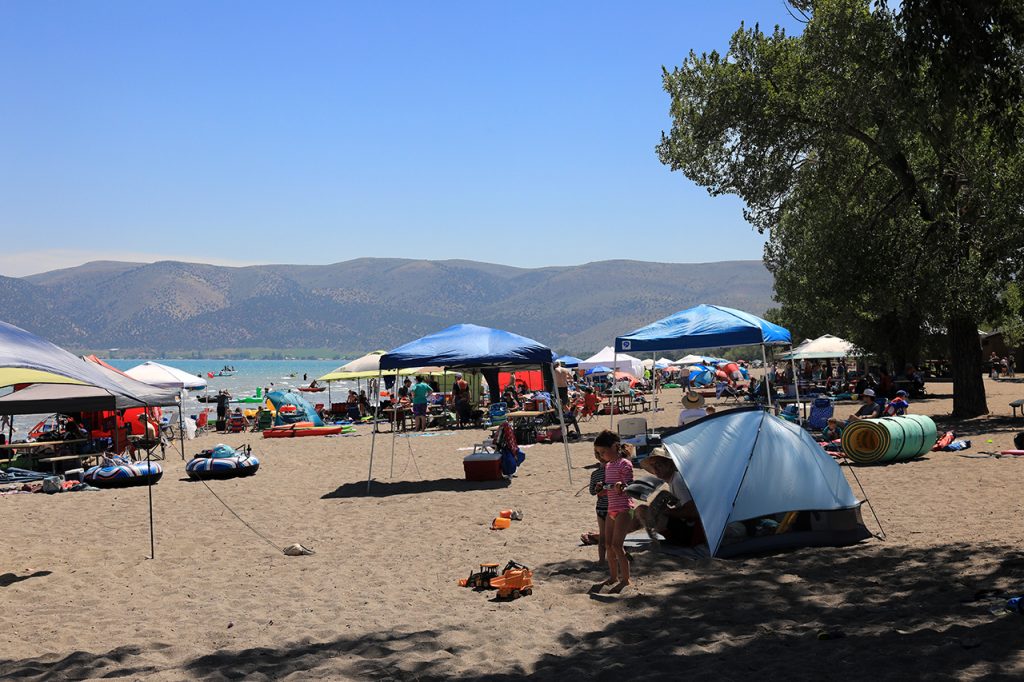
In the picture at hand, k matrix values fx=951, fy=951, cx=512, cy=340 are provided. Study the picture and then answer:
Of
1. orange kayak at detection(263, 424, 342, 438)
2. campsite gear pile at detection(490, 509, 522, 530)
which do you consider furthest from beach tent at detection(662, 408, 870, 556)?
orange kayak at detection(263, 424, 342, 438)

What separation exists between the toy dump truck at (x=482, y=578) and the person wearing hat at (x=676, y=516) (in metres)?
1.66

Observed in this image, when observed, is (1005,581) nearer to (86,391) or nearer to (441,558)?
(441,558)

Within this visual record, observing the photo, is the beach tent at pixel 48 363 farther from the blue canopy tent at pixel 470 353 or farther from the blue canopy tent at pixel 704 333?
the blue canopy tent at pixel 704 333

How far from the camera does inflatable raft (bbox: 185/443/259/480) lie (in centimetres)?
1517

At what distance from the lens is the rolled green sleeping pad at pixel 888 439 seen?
1357cm

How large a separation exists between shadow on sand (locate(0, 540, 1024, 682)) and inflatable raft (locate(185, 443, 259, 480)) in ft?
30.0

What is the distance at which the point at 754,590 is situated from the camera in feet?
23.6

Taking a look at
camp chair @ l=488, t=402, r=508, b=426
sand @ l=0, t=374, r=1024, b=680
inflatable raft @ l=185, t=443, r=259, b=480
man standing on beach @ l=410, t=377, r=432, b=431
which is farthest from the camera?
camp chair @ l=488, t=402, r=508, b=426

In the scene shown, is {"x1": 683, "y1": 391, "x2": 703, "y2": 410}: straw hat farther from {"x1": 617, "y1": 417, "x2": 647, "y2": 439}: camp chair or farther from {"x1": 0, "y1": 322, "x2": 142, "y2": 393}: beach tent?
{"x1": 0, "y1": 322, "x2": 142, "y2": 393}: beach tent

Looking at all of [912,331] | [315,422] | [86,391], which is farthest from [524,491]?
[912,331]

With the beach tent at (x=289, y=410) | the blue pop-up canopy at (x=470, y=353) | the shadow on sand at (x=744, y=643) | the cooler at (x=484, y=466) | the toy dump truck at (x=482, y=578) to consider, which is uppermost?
the blue pop-up canopy at (x=470, y=353)

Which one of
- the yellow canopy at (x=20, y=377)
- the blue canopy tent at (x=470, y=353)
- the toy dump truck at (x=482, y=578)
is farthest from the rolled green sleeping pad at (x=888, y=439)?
the yellow canopy at (x=20, y=377)

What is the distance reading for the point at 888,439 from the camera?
13.5 metres

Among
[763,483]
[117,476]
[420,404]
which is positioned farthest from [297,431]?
[763,483]
